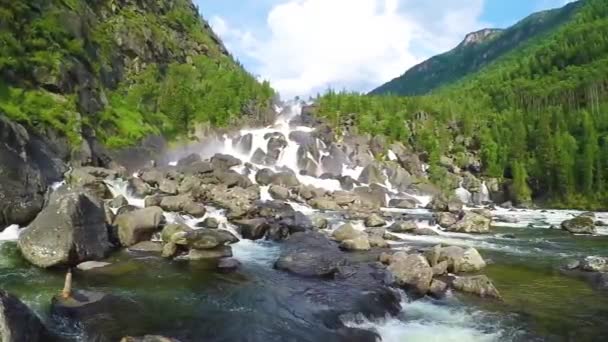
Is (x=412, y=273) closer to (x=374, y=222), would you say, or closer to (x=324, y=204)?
(x=374, y=222)

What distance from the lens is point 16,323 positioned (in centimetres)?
1330

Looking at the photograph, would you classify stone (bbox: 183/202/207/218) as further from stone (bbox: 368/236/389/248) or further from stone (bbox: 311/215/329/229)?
stone (bbox: 368/236/389/248)

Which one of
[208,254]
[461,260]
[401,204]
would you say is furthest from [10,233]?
[401,204]

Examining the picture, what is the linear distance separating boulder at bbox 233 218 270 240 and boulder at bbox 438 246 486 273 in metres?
13.2

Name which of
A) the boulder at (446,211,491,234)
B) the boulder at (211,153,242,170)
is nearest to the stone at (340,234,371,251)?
the boulder at (446,211,491,234)

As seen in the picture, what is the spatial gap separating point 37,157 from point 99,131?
24.8 metres

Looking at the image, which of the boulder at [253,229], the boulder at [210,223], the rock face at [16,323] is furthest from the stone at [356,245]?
the rock face at [16,323]

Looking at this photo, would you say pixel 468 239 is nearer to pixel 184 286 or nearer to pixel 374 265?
pixel 374 265

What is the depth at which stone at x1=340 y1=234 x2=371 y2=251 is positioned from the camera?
33.1m

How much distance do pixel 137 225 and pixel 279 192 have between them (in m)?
29.9

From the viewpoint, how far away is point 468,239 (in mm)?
39781

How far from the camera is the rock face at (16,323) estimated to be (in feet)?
42.3

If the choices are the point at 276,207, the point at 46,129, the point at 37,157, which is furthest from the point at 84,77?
the point at 276,207

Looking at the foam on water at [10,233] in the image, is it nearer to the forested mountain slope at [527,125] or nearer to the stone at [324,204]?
the stone at [324,204]
